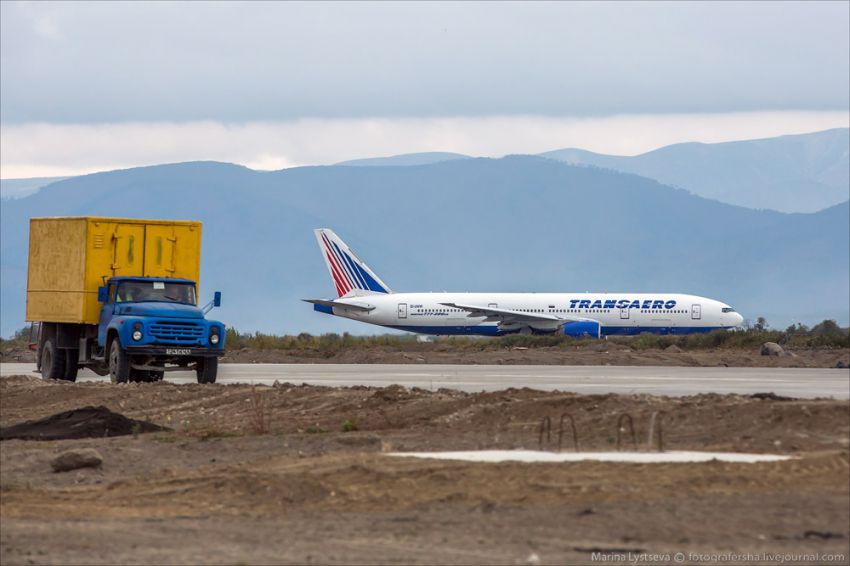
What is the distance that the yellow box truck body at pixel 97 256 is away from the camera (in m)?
31.3

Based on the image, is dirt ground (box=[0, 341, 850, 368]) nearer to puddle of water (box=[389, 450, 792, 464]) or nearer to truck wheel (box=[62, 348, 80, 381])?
truck wheel (box=[62, 348, 80, 381])

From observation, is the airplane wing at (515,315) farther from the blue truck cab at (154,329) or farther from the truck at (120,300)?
the blue truck cab at (154,329)

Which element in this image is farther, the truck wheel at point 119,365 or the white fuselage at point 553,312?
the white fuselage at point 553,312

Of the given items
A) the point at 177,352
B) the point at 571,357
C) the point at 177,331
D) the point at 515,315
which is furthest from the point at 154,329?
the point at 515,315

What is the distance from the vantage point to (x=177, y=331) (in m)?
29.6

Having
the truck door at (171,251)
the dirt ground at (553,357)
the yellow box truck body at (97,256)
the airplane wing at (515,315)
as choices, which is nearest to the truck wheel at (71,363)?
the yellow box truck body at (97,256)

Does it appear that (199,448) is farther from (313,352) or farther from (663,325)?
(663,325)

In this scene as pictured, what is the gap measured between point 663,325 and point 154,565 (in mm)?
58808

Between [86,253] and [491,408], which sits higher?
[86,253]

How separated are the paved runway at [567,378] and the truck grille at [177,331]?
7.12 ft

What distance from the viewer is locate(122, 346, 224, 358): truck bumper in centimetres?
2914

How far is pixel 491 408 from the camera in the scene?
1992cm

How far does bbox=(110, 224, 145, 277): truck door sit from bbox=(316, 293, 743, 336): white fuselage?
118 feet

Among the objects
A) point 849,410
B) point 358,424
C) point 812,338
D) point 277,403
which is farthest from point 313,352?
point 849,410
